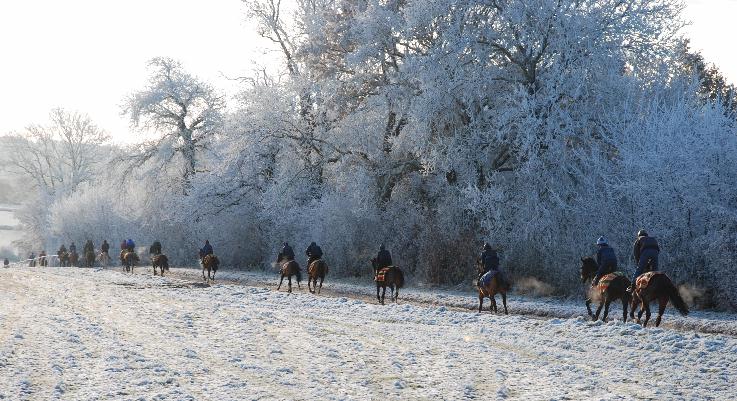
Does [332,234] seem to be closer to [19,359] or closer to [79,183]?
[19,359]

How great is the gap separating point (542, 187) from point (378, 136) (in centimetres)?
972

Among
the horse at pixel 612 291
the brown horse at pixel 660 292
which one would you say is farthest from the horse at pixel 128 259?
the brown horse at pixel 660 292

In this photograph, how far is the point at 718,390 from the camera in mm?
10078

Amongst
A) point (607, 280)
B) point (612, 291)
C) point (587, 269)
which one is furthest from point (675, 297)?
point (587, 269)

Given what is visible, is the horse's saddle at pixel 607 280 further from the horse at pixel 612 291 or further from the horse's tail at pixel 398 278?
the horse's tail at pixel 398 278

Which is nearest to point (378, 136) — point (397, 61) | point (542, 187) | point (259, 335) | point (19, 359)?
point (397, 61)

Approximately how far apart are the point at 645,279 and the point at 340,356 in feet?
24.8

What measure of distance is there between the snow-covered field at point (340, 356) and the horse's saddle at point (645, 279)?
1609 millimetres

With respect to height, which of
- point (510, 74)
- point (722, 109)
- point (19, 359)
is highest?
point (510, 74)

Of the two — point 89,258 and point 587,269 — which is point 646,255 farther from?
point 89,258

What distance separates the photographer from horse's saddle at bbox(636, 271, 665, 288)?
52.9ft

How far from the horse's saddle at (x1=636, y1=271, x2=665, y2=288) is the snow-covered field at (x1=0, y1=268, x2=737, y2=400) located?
5.28 feet

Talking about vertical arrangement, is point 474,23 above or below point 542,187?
above

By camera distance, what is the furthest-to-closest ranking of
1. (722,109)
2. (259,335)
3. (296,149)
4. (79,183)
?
(79,183)
(296,149)
(722,109)
(259,335)
